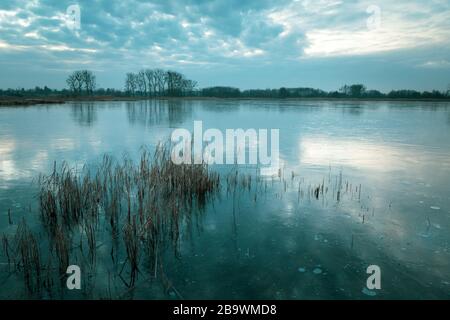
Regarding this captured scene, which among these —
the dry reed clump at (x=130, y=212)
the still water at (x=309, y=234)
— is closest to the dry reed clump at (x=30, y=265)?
the still water at (x=309, y=234)

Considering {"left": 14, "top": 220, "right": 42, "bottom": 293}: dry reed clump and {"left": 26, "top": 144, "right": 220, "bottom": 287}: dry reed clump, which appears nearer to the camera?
{"left": 14, "top": 220, "right": 42, "bottom": 293}: dry reed clump

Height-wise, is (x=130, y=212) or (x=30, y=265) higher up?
(x=130, y=212)

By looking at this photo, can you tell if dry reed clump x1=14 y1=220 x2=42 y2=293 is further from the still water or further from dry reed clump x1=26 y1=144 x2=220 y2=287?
dry reed clump x1=26 y1=144 x2=220 y2=287

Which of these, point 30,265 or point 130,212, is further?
point 130,212

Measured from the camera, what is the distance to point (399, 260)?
13.9ft

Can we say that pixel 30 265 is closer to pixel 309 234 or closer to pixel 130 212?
pixel 130 212

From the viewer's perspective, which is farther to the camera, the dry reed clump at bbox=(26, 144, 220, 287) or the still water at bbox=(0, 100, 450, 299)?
the dry reed clump at bbox=(26, 144, 220, 287)

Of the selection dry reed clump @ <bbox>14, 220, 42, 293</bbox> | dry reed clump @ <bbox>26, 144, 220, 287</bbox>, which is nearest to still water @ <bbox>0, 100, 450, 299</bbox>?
dry reed clump @ <bbox>14, 220, 42, 293</bbox>

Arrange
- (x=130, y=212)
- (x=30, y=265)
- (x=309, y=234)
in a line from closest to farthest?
(x=30, y=265), (x=309, y=234), (x=130, y=212)

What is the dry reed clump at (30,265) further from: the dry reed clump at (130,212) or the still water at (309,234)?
the dry reed clump at (130,212)

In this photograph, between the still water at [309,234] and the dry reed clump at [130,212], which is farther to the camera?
the dry reed clump at [130,212]

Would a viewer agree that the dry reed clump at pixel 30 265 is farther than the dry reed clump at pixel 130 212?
No

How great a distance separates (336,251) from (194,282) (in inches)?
87.4

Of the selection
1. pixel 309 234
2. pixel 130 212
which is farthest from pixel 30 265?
pixel 309 234
